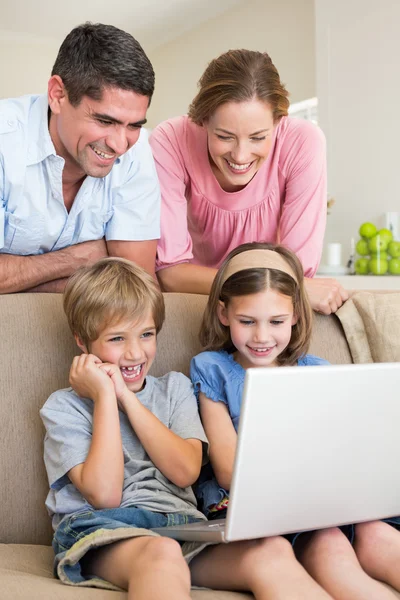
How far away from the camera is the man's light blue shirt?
1.81m

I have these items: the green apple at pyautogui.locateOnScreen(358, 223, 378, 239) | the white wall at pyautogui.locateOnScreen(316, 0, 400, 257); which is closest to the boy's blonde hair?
the green apple at pyautogui.locateOnScreen(358, 223, 378, 239)

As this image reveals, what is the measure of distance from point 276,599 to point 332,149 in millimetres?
3812

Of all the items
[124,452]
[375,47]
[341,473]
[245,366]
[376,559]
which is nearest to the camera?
[341,473]

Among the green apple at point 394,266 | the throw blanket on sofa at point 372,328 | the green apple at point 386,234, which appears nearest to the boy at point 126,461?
the throw blanket on sofa at point 372,328

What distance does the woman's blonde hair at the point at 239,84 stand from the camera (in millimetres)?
1796

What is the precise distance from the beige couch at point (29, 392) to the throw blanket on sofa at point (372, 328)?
0.42 m

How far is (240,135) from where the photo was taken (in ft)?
5.93

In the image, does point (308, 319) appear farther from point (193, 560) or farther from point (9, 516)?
point (9, 516)

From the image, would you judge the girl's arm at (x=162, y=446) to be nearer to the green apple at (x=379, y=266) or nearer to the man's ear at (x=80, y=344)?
the man's ear at (x=80, y=344)

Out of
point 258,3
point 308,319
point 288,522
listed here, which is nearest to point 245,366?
point 308,319

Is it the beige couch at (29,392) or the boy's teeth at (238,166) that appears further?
the boy's teeth at (238,166)

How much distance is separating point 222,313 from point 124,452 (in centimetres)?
42

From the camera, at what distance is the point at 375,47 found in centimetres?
439

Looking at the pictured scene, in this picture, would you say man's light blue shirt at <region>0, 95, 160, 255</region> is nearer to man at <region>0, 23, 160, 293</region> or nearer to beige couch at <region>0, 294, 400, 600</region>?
man at <region>0, 23, 160, 293</region>
